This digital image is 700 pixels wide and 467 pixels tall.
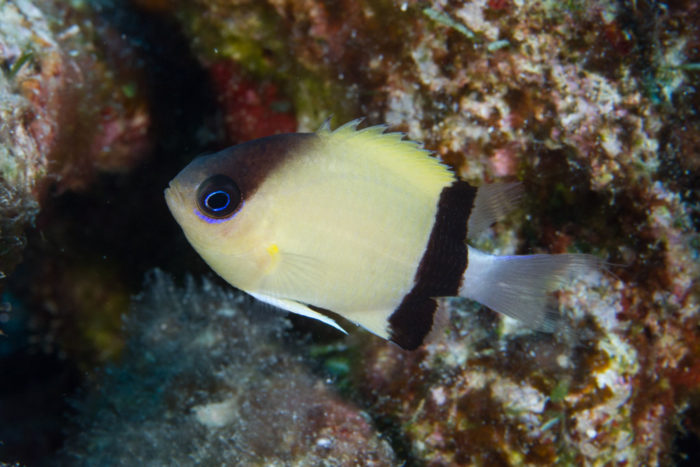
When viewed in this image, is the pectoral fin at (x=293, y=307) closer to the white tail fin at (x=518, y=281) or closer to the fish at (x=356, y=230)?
the fish at (x=356, y=230)

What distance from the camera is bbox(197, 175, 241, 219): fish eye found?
2189mm

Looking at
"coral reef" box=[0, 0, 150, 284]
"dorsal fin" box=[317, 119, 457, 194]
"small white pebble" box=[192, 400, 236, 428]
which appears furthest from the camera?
"small white pebble" box=[192, 400, 236, 428]

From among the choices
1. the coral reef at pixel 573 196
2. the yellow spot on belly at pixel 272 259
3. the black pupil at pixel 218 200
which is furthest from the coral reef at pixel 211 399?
the black pupil at pixel 218 200

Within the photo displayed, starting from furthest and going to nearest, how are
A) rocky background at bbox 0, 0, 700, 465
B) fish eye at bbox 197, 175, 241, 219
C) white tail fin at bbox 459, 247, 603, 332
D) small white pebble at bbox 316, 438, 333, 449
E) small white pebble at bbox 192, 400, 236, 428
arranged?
small white pebble at bbox 192, 400, 236, 428 → rocky background at bbox 0, 0, 700, 465 → small white pebble at bbox 316, 438, 333, 449 → white tail fin at bbox 459, 247, 603, 332 → fish eye at bbox 197, 175, 241, 219

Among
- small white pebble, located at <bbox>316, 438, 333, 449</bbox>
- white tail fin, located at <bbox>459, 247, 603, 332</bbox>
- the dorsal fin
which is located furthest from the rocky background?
the dorsal fin

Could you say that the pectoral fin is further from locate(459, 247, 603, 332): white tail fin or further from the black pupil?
locate(459, 247, 603, 332): white tail fin

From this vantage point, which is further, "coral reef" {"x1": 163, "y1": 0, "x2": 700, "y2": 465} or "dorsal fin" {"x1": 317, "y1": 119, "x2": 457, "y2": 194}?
"coral reef" {"x1": 163, "y1": 0, "x2": 700, "y2": 465}

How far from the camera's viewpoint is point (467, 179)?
12.1ft

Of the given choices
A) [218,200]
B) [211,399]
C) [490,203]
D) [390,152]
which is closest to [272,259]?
[218,200]

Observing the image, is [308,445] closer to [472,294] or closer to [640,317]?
[472,294]

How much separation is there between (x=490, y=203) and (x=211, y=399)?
2805 millimetres

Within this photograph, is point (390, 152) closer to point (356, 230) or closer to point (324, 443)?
point (356, 230)

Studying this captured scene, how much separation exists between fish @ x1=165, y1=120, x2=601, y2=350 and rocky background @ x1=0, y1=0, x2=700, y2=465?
1.21 metres

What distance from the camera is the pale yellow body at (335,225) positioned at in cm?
223
